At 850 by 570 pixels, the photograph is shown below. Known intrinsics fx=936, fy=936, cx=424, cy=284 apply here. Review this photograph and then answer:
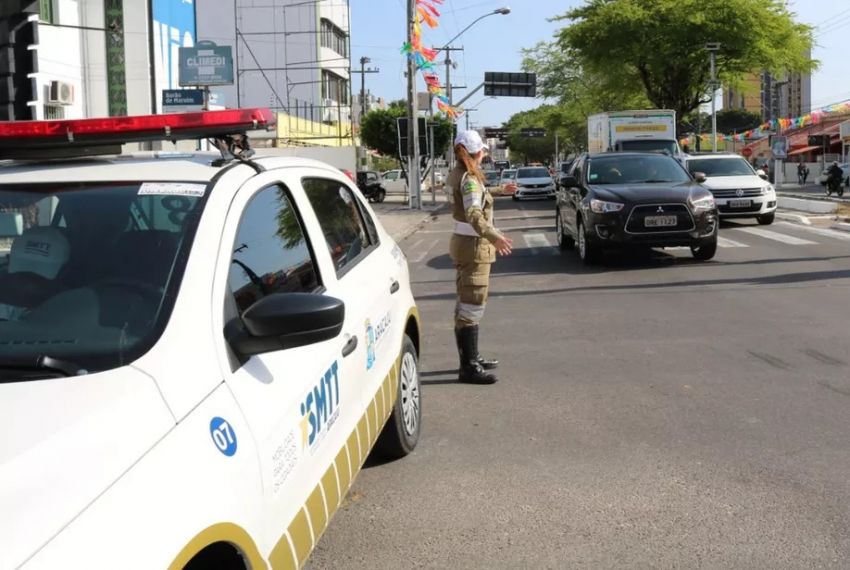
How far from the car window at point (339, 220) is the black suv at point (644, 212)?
340 inches

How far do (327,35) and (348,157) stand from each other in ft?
79.0

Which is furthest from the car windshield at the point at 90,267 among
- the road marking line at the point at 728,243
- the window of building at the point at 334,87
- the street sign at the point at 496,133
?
the street sign at the point at 496,133

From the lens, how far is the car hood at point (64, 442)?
1724 mm

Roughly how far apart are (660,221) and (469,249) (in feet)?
23.5

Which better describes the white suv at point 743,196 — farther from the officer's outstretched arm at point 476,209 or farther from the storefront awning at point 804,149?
the storefront awning at point 804,149

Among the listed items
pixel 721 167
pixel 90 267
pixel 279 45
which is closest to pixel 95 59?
pixel 721 167

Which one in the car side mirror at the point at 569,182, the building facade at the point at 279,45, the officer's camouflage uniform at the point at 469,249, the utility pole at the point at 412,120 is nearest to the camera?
the officer's camouflage uniform at the point at 469,249

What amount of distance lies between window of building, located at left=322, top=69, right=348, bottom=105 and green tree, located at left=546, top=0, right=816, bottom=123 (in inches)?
810

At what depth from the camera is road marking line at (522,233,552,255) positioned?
1696cm

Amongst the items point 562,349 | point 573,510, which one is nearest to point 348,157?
point 562,349

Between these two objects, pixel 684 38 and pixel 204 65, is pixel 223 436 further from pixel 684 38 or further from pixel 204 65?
pixel 684 38

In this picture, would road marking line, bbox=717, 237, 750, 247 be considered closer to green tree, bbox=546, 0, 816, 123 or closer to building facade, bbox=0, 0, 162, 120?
building facade, bbox=0, 0, 162, 120

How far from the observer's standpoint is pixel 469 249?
6.50 metres

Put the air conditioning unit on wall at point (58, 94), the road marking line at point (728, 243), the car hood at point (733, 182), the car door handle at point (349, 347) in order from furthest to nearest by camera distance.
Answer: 1. the air conditioning unit on wall at point (58, 94)
2. the car hood at point (733, 182)
3. the road marking line at point (728, 243)
4. the car door handle at point (349, 347)
